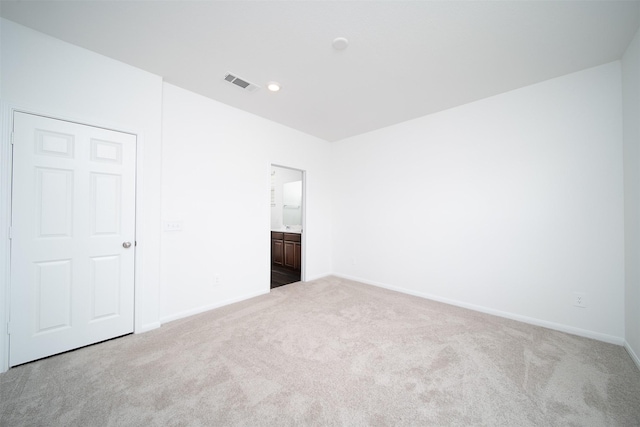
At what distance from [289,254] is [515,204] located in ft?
13.4

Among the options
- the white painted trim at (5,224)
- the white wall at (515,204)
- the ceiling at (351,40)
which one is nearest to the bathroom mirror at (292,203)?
the white wall at (515,204)

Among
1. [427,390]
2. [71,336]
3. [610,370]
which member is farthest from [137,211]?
[610,370]

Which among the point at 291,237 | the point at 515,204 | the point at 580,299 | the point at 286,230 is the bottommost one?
the point at 580,299

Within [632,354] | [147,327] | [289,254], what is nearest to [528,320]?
[632,354]

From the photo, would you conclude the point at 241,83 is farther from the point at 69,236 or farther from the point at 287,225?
the point at 287,225

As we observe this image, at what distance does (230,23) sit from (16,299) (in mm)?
2863

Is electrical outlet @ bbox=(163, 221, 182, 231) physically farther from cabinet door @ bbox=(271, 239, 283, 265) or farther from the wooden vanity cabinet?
cabinet door @ bbox=(271, 239, 283, 265)

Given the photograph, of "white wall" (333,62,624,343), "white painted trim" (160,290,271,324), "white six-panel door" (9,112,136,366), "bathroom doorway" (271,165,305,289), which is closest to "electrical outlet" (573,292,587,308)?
"white wall" (333,62,624,343)

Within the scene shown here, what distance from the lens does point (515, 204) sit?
9.46 ft

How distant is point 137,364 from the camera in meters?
1.94

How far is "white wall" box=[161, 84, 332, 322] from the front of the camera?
2.82m

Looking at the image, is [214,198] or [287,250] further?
[287,250]

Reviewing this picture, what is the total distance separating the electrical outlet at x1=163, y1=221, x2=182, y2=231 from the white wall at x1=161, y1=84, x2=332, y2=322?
0.15 ft

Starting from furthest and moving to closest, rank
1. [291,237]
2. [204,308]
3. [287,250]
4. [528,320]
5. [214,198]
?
[287,250]
[291,237]
[214,198]
[204,308]
[528,320]
